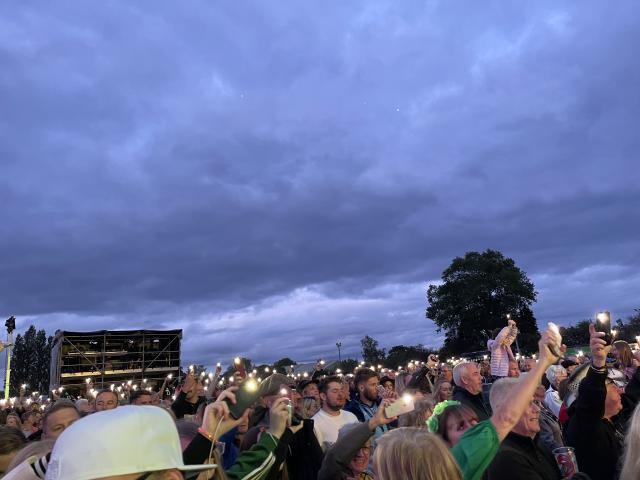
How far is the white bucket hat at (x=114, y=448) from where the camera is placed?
1593 mm

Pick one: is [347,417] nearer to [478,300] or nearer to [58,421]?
[58,421]

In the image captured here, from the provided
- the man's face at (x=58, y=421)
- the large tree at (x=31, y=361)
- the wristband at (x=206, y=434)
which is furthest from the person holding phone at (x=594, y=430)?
the large tree at (x=31, y=361)

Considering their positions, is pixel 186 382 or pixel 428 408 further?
pixel 186 382

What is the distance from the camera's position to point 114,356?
23.3m

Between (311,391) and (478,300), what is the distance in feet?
179

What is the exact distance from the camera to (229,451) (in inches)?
184

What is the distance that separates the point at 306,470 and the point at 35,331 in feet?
255

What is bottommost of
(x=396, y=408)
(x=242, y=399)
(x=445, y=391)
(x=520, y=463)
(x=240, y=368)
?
(x=520, y=463)

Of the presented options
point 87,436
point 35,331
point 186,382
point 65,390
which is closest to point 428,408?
point 87,436

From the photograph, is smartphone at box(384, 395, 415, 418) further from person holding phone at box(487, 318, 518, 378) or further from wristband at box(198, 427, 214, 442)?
person holding phone at box(487, 318, 518, 378)

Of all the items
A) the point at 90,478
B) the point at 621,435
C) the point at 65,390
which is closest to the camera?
the point at 90,478

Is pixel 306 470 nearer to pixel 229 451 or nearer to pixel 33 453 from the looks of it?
pixel 229 451

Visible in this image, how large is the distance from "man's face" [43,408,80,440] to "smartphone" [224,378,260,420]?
2.81 metres

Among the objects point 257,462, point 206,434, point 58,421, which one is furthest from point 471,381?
point 58,421
